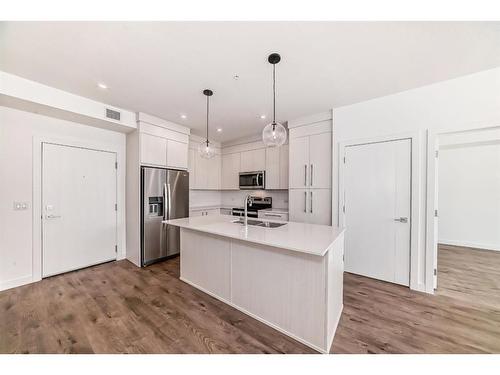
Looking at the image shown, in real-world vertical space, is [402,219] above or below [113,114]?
below

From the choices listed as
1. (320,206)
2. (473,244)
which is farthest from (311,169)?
(473,244)

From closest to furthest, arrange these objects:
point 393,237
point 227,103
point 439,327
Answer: point 439,327 < point 393,237 < point 227,103

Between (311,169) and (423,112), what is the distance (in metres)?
1.66

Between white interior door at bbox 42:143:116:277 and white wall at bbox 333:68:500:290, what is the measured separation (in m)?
4.02

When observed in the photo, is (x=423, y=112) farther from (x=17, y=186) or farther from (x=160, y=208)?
(x=17, y=186)

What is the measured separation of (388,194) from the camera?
2.79 metres

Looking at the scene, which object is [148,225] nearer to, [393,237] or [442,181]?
[393,237]

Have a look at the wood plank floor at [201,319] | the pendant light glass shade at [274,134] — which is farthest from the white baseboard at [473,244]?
the pendant light glass shade at [274,134]

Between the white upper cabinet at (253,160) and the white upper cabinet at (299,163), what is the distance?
0.92 meters

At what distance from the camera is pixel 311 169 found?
3.55 meters

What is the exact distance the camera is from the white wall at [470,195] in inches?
164
